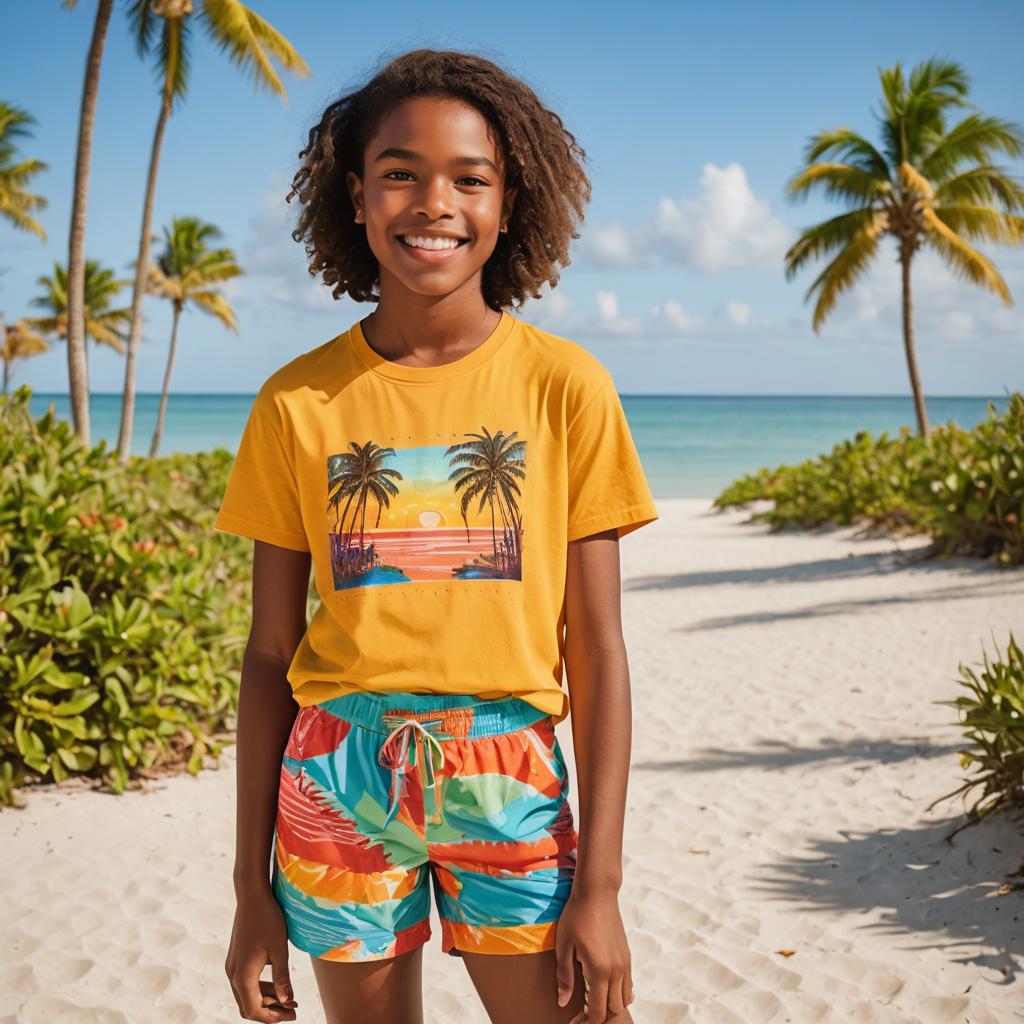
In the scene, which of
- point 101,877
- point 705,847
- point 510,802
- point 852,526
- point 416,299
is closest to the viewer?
point 510,802

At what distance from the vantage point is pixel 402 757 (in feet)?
4.71

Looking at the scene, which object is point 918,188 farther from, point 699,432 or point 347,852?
point 699,432

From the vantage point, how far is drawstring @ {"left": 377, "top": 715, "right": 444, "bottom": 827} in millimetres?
1439

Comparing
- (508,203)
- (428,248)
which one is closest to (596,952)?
(428,248)

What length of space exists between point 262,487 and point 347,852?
0.55m

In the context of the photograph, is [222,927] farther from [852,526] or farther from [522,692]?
[852,526]

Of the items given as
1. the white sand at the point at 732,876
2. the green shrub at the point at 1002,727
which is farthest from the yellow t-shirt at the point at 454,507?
the green shrub at the point at 1002,727

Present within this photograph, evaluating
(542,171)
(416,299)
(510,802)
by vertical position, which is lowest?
(510,802)

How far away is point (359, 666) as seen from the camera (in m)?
1.46

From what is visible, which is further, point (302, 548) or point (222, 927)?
point (222, 927)

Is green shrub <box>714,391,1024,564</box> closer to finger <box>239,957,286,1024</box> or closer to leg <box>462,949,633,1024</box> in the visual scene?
leg <box>462,949,633,1024</box>

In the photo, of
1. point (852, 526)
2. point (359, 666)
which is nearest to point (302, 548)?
point (359, 666)

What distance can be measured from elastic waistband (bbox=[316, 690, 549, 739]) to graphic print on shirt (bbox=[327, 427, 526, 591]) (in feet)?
0.54

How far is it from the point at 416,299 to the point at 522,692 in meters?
0.62
